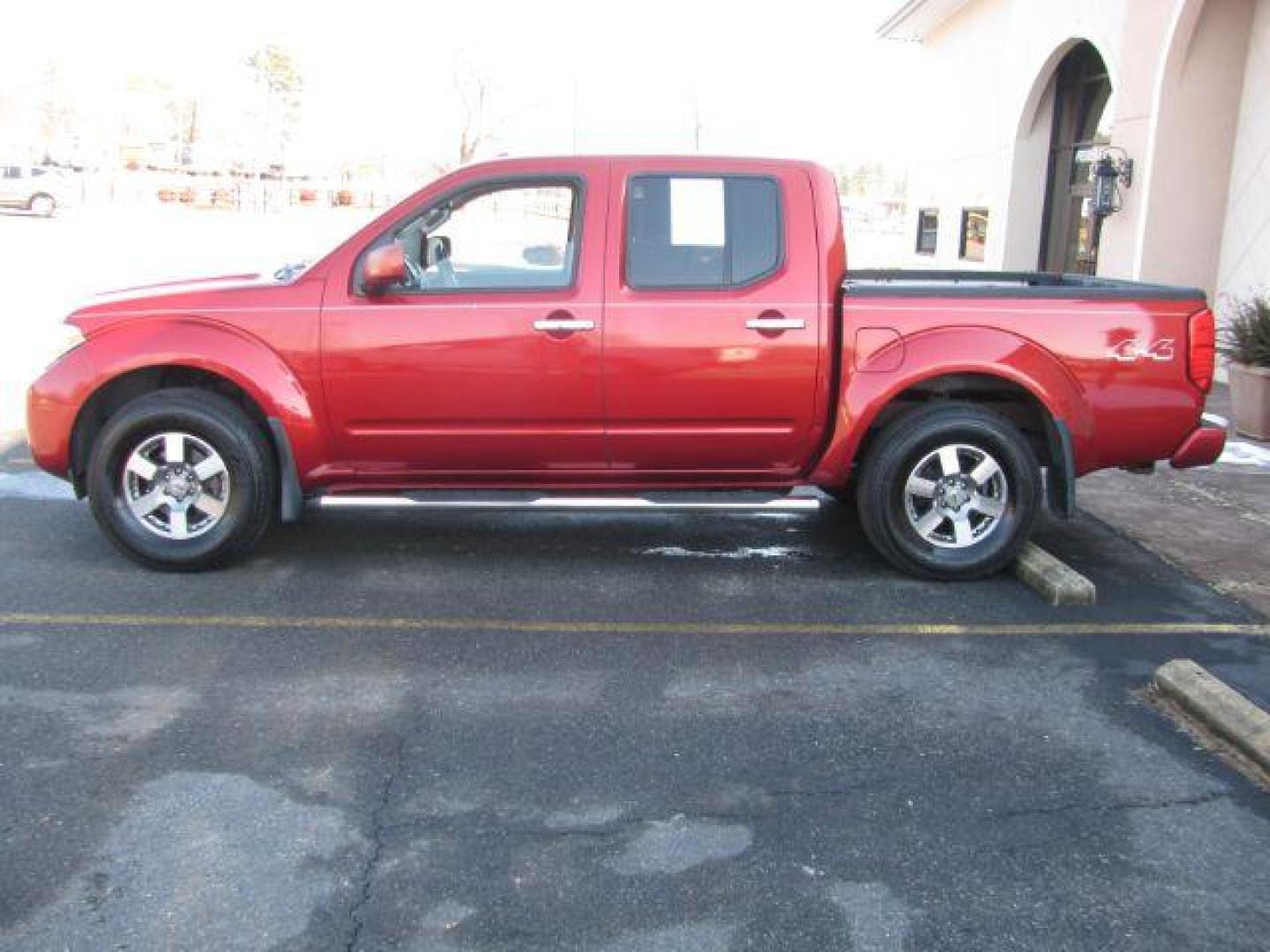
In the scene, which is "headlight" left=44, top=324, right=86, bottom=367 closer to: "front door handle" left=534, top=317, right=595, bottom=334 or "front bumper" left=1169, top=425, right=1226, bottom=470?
"front door handle" left=534, top=317, right=595, bottom=334

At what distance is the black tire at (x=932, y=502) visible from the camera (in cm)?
580

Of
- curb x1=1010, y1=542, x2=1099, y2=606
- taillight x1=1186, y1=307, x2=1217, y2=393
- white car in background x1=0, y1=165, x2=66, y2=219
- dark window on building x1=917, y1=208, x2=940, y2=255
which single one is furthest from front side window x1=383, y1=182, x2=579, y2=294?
white car in background x1=0, y1=165, x2=66, y2=219

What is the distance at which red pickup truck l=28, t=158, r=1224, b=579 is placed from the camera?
18.6ft

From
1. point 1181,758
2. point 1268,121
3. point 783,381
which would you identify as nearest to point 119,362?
point 783,381

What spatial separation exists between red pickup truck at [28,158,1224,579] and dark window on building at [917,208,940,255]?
15839 mm

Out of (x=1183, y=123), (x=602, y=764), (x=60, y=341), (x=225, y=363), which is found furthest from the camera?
(x=60, y=341)

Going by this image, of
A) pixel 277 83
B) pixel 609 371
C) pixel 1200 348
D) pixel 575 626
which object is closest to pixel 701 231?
pixel 609 371

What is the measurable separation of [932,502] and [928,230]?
16962 mm

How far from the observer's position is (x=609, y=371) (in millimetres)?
5703

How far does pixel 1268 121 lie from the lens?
37.0 ft

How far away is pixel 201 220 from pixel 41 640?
42.8 m

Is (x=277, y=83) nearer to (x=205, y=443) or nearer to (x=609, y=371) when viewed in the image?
(x=205, y=443)

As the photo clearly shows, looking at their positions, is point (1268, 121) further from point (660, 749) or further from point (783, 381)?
point (660, 749)

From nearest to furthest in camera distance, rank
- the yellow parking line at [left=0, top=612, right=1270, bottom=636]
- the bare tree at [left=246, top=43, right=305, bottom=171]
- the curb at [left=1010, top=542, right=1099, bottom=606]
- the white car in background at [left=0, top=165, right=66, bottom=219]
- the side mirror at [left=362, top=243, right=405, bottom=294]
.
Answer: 1. the yellow parking line at [left=0, top=612, right=1270, bottom=636]
2. the side mirror at [left=362, top=243, right=405, bottom=294]
3. the curb at [left=1010, top=542, right=1099, bottom=606]
4. the white car in background at [left=0, top=165, right=66, bottom=219]
5. the bare tree at [left=246, top=43, right=305, bottom=171]
